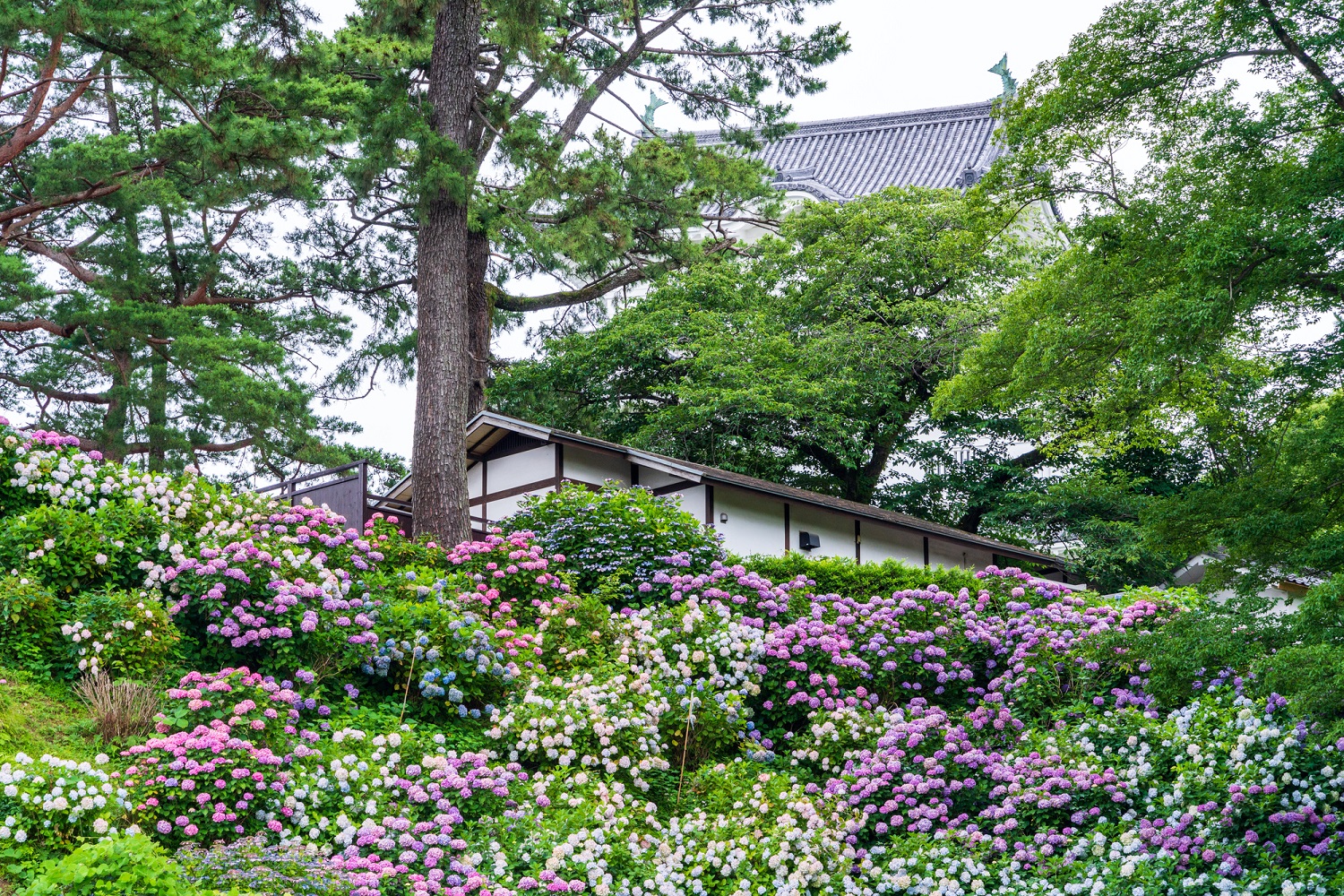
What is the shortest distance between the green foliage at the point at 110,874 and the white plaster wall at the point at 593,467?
1137 cm

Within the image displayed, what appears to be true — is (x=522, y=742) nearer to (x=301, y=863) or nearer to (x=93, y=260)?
(x=301, y=863)

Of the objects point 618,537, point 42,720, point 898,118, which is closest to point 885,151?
point 898,118

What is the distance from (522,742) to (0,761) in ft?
10.4

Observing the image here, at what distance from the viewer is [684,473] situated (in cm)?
1565

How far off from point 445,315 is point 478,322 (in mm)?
7046

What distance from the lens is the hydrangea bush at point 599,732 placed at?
6.64m

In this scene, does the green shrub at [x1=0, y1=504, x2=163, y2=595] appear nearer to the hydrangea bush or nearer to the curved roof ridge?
the hydrangea bush

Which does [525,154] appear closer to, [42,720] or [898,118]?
[42,720]

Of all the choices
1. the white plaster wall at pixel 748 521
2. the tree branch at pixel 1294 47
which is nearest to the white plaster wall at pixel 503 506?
the white plaster wall at pixel 748 521

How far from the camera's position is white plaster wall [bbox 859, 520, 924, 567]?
58.5ft

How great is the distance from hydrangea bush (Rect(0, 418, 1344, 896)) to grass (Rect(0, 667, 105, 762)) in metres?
0.23

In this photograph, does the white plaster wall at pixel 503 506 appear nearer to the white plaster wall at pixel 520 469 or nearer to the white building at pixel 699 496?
the white building at pixel 699 496

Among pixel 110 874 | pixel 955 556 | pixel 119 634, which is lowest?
pixel 110 874

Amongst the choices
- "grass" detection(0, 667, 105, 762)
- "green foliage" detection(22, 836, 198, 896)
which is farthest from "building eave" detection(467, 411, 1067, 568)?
"green foliage" detection(22, 836, 198, 896)
